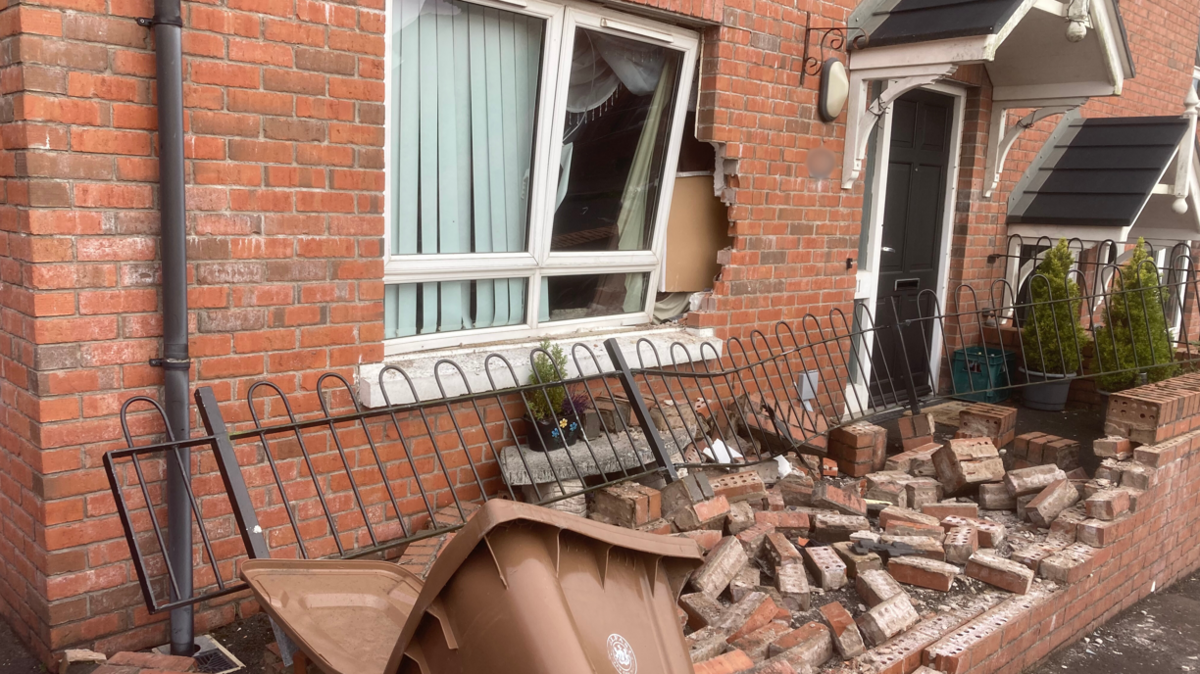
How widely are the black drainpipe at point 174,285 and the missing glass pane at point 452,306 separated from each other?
1.08 metres

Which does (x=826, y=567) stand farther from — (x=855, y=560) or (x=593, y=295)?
(x=593, y=295)

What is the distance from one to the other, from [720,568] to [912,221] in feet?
14.0

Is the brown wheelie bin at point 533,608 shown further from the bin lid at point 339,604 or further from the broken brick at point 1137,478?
the broken brick at point 1137,478

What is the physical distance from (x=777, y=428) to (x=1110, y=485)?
5.93 ft

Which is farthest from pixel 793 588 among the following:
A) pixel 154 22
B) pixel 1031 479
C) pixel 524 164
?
pixel 154 22

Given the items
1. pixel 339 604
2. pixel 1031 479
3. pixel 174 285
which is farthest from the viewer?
pixel 1031 479

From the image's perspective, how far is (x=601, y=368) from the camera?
14.5 ft

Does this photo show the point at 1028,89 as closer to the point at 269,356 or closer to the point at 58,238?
the point at 269,356

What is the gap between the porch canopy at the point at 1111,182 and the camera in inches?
268

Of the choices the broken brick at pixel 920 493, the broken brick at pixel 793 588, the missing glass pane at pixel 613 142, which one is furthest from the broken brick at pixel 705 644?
the missing glass pane at pixel 613 142

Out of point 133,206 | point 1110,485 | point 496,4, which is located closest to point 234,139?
point 133,206

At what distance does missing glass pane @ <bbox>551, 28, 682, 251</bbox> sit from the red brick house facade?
114cm

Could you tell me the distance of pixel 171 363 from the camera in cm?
300

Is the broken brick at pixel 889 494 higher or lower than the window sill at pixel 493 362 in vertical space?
lower
